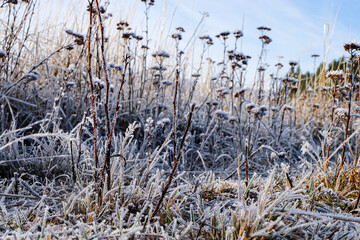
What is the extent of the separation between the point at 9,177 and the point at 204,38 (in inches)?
81.8

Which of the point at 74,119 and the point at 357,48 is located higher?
the point at 357,48

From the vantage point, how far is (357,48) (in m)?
1.61

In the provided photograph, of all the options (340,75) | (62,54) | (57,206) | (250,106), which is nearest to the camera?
(57,206)

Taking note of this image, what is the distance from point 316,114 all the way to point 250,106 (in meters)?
2.88

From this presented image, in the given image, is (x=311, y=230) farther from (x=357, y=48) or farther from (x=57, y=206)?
(x=57, y=206)

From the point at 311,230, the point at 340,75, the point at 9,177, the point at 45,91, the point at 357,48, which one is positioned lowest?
the point at 9,177

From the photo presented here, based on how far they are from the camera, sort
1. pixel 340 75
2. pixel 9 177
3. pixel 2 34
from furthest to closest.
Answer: pixel 2 34 → pixel 9 177 → pixel 340 75

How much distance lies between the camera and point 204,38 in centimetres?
311

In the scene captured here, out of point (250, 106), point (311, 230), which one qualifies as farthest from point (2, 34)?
point (311, 230)

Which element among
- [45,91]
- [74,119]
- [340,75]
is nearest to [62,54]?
[45,91]

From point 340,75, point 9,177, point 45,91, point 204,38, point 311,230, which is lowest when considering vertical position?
point 9,177

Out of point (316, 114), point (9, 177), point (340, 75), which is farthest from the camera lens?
point (316, 114)

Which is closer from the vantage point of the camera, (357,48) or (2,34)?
(357,48)

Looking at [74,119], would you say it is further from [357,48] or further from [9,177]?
[357,48]
